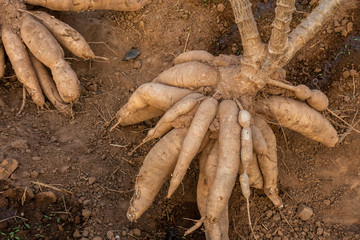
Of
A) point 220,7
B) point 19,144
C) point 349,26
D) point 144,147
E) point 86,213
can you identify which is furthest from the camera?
point 220,7

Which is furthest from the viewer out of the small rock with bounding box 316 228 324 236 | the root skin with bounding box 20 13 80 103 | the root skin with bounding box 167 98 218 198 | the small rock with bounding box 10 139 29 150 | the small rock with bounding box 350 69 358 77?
the small rock with bounding box 350 69 358 77

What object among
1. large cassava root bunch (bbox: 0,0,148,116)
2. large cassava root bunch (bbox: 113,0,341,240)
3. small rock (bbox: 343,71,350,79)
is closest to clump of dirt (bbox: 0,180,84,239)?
large cassava root bunch (bbox: 113,0,341,240)

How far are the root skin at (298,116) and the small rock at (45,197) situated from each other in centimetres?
194

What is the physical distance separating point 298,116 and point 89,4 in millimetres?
2535

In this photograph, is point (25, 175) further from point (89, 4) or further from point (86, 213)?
point (89, 4)

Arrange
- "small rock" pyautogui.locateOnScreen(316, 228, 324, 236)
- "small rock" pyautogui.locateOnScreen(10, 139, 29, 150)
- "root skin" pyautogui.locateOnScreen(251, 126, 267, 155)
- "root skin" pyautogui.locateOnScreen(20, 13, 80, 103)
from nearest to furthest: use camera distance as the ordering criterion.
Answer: "root skin" pyautogui.locateOnScreen(251, 126, 267, 155) < "small rock" pyautogui.locateOnScreen(316, 228, 324, 236) < "small rock" pyautogui.locateOnScreen(10, 139, 29, 150) < "root skin" pyautogui.locateOnScreen(20, 13, 80, 103)

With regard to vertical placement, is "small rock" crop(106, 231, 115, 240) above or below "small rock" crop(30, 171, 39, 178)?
below

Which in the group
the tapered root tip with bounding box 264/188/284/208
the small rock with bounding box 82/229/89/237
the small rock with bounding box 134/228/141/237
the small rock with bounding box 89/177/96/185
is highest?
the small rock with bounding box 89/177/96/185

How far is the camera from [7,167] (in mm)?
3201

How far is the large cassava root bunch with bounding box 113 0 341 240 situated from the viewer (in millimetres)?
2998

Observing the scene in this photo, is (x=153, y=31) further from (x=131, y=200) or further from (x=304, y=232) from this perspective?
(x=304, y=232)

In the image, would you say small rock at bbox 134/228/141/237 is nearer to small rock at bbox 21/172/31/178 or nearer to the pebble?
the pebble

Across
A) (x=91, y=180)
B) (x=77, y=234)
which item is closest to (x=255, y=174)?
(x=91, y=180)

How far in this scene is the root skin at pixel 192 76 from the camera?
3.35m
